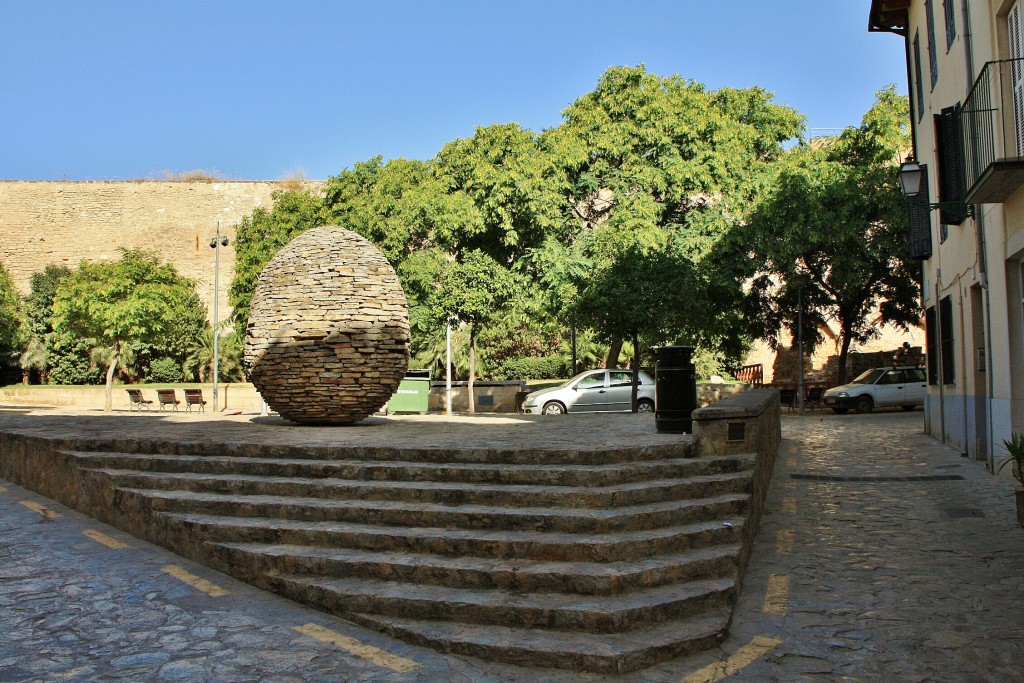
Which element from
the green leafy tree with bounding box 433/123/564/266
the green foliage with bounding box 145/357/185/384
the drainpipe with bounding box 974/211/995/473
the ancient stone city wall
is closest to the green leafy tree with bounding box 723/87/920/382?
the green leafy tree with bounding box 433/123/564/266

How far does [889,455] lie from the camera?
A: 14594 mm

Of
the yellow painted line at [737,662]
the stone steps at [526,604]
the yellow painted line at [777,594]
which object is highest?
the stone steps at [526,604]

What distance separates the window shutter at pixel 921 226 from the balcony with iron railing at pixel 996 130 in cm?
730

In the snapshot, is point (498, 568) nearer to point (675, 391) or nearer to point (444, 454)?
point (444, 454)

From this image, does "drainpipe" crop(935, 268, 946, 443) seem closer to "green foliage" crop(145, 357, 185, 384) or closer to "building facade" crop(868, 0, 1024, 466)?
"building facade" crop(868, 0, 1024, 466)

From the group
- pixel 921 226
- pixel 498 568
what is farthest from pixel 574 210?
pixel 498 568

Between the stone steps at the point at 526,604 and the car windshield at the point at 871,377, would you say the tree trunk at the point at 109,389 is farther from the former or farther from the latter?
the stone steps at the point at 526,604

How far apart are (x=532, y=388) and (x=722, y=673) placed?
25860 mm

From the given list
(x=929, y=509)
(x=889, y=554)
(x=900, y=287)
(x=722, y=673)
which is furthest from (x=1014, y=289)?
(x=900, y=287)

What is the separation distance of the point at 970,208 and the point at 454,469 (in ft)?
28.6

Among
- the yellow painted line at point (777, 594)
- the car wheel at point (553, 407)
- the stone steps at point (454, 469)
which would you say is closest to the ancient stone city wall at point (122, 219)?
the car wheel at point (553, 407)

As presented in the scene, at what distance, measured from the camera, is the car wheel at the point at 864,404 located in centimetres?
2814

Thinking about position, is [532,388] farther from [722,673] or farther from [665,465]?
[722,673]

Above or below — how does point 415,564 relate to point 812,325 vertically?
below
